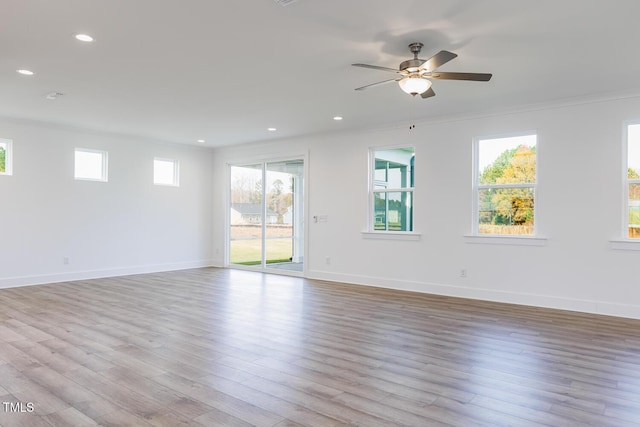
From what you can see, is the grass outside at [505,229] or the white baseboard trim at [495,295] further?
the grass outside at [505,229]

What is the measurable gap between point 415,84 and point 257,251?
5.78 meters

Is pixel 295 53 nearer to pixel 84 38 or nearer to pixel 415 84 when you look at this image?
pixel 415 84

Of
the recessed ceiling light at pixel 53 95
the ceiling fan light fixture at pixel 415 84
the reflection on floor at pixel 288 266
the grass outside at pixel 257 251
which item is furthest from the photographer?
the grass outside at pixel 257 251

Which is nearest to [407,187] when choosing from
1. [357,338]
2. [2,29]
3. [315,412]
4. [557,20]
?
[357,338]

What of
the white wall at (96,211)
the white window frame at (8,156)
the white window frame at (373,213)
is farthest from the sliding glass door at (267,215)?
the white window frame at (8,156)

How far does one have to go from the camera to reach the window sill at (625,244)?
4.80 metres

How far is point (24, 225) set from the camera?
661 cm

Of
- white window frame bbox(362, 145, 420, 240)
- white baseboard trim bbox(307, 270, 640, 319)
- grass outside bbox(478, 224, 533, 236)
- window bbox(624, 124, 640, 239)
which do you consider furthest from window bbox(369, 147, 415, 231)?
window bbox(624, 124, 640, 239)

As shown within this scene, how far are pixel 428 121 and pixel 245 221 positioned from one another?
14.4ft

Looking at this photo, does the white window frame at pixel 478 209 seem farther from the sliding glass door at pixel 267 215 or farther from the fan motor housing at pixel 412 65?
the sliding glass door at pixel 267 215

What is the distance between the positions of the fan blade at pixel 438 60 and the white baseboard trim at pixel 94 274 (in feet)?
21.9

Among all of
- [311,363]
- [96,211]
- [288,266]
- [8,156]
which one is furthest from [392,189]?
[8,156]

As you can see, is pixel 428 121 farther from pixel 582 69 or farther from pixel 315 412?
pixel 315 412

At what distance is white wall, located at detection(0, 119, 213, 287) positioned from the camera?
21.6 ft
